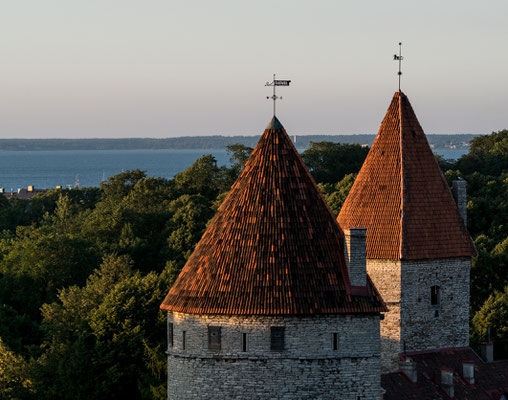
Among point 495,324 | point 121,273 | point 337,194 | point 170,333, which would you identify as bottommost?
point 495,324

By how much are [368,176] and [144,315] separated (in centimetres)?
1350

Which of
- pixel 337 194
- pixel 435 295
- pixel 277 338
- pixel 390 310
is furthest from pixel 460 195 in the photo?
pixel 337 194

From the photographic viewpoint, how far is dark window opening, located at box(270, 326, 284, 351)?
2994 centimetres

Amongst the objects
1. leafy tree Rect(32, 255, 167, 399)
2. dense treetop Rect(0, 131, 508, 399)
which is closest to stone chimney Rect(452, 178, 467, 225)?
dense treetop Rect(0, 131, 508, 399)

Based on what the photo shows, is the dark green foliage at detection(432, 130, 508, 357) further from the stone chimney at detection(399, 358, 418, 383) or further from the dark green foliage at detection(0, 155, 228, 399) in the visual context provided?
the dark green foliage at detection(0, 155, 228, 399)

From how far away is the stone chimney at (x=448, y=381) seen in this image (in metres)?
40.2

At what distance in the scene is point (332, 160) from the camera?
115312 mm

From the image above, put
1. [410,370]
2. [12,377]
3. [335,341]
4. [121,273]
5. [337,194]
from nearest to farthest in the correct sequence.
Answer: [335,341] < [410,370] < [12,377] < [121,273] < [337,194]

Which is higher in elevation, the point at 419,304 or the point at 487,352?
the point at 419,304

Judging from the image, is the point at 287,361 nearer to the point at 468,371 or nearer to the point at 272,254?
the point at 272,254

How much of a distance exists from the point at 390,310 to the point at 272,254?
11830 millimetres

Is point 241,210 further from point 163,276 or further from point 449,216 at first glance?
point 163,276

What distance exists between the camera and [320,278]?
1214 inches

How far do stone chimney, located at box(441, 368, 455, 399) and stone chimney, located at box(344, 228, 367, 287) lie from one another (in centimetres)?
1063
